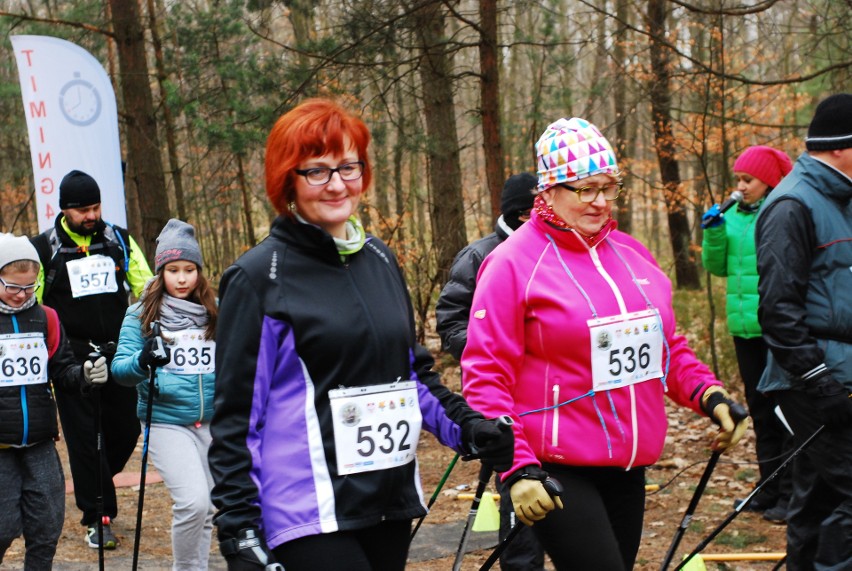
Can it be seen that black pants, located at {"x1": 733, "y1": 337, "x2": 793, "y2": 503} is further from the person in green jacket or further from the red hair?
the red hair

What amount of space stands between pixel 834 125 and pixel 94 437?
192 inches

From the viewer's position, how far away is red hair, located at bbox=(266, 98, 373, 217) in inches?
109

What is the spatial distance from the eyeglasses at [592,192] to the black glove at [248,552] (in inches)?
64.3

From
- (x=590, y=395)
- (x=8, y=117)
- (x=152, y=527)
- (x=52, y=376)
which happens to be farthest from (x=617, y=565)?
(x=8, y=117)

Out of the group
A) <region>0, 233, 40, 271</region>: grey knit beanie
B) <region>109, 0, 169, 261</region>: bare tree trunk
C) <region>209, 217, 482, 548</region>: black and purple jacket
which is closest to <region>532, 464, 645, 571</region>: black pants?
<region>209, 217, 482, 548</region>: black and purple jacket

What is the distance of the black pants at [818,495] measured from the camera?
4.30m

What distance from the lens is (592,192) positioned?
136 inches

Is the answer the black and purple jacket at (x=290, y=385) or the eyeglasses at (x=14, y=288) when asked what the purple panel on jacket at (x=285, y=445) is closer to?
the black and purple jacket at (x=290, y=385)

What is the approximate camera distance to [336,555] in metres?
2.63

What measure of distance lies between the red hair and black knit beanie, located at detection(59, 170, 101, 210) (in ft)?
13.0

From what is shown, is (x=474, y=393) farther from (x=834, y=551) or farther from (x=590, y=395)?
(x=834, y=551)

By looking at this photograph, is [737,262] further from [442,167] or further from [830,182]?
[442,167]

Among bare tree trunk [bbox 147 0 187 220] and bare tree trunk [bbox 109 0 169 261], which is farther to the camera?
bare tree trunk [bbox 147 0 187 220]

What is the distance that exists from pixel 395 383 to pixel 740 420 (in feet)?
4.39
